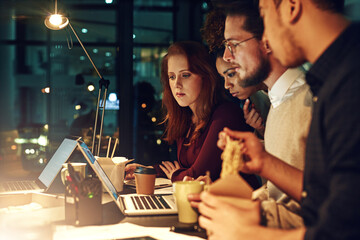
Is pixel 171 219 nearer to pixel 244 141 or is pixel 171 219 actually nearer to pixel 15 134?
pixel 244 141

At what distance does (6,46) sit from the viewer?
7.84 meters

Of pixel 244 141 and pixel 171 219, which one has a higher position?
pixel 244 141

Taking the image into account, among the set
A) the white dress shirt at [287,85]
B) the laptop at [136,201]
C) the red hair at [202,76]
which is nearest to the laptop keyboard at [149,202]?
the laptop at [136,201]

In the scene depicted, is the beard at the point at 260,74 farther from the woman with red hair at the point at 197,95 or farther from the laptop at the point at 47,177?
the laptop at the point at 47,177

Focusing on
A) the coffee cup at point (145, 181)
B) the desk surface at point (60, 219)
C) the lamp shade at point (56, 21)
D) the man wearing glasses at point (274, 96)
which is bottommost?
the desk surface at point (60, 219)

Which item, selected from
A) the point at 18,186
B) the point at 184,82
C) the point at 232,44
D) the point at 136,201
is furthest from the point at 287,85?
the point at 18,186

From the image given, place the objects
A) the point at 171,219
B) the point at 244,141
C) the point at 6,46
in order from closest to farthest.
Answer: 1. the point at 244,141
2. the point at 171,219
3. the point at 6,46

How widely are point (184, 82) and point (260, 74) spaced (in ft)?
2.59

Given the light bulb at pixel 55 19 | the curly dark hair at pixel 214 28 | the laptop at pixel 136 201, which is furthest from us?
the curly dark hair at pixel 214 28

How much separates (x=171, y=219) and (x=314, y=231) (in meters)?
0.76

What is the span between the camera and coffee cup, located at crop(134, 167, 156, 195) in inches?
73.3

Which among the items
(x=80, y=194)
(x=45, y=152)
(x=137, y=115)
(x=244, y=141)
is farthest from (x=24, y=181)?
(x=45, y=152)

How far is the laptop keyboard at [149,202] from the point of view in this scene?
1584 mm

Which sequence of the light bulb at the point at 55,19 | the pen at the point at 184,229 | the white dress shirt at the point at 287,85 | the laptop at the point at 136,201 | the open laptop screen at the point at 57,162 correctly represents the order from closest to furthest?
the pen at the point at 184,229 → the laptop at the point at 136,201 → the white dress shirt at the point at 287,85 → the open laptop screen at the point at 57,162 → the light bulb at the point at 55,19
